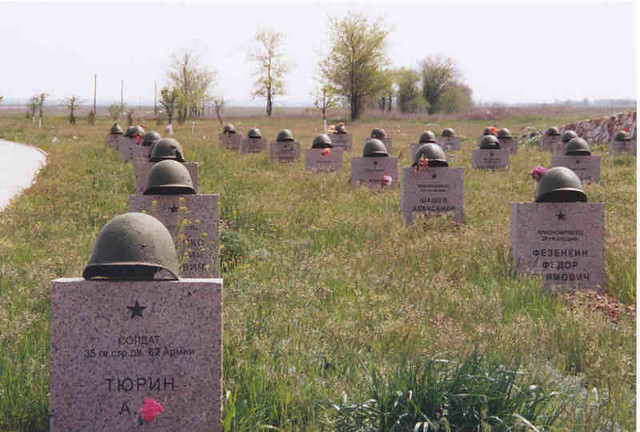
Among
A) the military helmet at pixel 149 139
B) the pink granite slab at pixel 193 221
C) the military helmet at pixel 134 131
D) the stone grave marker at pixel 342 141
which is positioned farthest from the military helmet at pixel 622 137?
the pink granite slab at pixel 193 221

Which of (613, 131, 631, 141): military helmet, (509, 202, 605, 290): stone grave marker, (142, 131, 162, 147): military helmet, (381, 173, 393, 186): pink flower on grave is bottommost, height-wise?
(509, 202, 605, 290): stone grave marker

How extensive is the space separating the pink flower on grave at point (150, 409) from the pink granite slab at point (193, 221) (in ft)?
10.8

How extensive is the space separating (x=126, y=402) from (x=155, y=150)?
711 cm

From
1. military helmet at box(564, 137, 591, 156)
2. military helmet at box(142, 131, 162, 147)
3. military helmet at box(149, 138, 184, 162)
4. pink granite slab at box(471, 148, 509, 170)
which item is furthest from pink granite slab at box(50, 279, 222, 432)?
pink granite slab at box(471, 148, 509, 170)

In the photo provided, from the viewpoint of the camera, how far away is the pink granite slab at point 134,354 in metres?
3.58

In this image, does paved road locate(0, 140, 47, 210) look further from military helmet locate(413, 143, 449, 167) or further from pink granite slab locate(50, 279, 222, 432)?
pink granite slab locate(50, 279, 222, 432)

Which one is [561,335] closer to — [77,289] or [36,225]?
[77,289]

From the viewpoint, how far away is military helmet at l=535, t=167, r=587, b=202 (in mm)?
6875

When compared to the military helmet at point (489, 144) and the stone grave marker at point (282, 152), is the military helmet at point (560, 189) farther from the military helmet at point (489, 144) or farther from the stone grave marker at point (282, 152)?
the stone grave marker at point (282, 152)

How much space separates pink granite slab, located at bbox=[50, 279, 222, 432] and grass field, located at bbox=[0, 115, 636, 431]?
10.1 inches

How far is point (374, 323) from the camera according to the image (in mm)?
5211

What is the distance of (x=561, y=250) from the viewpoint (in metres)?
6.98

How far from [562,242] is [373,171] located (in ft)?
23.7

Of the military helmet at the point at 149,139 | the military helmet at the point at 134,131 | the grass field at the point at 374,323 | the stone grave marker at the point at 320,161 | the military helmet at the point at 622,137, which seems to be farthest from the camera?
the military helmet at the point at 622,137
